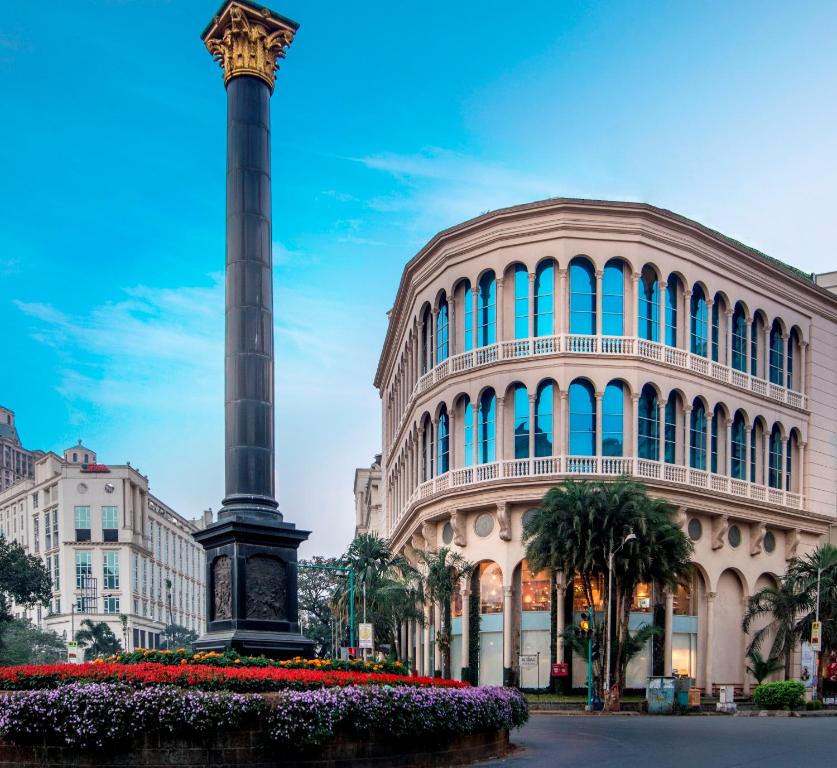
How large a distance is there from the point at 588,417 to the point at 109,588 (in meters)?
114

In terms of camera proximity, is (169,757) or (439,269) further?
(439,269)

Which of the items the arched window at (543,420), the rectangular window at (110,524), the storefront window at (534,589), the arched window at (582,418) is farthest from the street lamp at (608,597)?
the rectangular window at (110,524)

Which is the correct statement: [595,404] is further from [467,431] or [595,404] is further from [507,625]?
[507,625]

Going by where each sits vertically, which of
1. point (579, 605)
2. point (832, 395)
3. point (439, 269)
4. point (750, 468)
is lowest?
point (579, 605)

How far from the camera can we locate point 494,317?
47.8 m

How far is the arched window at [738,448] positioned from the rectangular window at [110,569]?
111614mm

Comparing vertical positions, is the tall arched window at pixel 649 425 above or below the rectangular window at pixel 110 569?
above

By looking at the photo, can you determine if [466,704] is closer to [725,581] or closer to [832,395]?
[725,581]

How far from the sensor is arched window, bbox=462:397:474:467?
48.2 metres

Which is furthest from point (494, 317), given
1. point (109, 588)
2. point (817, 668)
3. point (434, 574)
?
point (109, 588)

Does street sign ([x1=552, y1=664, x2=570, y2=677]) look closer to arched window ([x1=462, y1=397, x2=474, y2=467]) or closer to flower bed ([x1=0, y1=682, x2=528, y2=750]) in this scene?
arched window ([x1=462, y1=397, x2=474, y2=467])

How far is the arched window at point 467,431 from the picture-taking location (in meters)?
48.2

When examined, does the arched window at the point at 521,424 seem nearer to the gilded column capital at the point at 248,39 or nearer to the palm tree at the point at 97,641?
the gilded column capital at the point at 248,39

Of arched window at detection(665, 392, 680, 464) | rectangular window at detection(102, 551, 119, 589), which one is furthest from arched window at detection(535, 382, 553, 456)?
rectangular window at detection(102, 551, 119, 589)
